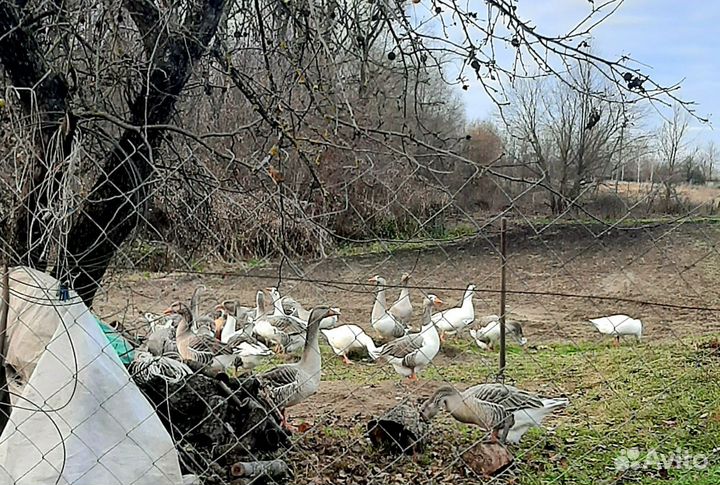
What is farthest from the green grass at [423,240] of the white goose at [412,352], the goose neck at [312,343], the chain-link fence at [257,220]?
the white goose at [412,352]

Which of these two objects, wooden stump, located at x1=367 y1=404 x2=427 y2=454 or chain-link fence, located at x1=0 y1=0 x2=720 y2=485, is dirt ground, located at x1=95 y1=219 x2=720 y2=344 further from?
wooden stump, located at x1=367 y1=404 x2=427 y2=454

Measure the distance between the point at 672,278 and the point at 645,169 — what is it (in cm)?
995

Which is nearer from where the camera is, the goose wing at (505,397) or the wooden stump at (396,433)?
the wooden stump at (396,433)

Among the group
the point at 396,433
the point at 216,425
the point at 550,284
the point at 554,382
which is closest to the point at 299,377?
the point at 396,433

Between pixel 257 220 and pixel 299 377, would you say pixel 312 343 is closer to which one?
pixel 299 377

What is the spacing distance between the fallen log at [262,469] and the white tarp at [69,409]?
93cm

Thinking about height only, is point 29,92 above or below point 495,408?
above

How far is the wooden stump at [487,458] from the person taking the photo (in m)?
3.92

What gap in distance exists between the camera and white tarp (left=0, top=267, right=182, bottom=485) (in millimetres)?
2279

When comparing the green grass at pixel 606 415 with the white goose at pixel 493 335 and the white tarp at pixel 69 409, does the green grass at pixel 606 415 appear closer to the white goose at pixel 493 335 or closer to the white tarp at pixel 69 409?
the white goose at pixel 493 335

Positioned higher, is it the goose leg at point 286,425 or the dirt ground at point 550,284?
the goose leg at point 286,425

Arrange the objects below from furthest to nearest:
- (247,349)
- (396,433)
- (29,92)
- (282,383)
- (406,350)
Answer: (247,349) → (406,350) → (282,383) → (396,433) → (29,92)

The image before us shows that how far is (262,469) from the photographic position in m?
3.47

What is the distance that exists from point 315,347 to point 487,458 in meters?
1.48
